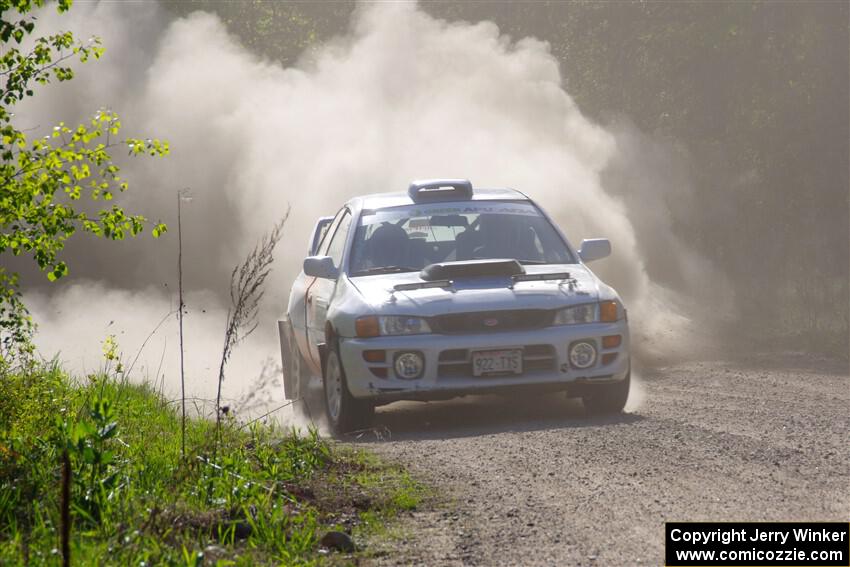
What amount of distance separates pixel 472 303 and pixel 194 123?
1705cm

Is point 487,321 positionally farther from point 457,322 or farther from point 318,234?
point 318,234

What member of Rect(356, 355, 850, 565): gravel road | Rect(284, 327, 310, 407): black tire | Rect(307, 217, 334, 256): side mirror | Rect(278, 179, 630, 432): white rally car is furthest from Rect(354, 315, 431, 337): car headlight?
Rect(307, 217, 334, 256): side mirror

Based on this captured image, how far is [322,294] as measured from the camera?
34.7 ft

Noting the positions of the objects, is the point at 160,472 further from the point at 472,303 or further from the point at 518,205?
the point at 518,205

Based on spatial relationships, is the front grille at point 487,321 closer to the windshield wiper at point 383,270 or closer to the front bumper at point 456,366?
the front bumper at point 456,366

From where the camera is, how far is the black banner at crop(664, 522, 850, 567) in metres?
5.29

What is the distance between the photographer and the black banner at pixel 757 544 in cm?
529

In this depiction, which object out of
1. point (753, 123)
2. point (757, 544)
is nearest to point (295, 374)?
point (757, 544)

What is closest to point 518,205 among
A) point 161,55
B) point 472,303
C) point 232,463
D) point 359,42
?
point 472,303

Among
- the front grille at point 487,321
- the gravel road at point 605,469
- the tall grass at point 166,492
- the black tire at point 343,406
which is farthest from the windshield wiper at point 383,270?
the tall grass at point 166,492

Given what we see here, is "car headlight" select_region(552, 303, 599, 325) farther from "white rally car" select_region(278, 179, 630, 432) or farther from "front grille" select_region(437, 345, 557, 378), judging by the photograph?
"front grille" select_region(437, 345, 557, 378)

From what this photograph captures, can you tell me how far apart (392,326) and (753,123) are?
18043mm

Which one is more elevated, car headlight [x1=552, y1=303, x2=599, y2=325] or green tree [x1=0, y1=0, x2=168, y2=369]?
green tree [x1=0, y1=0, x2=168, y2=369]

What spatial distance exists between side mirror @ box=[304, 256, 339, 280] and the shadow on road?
108 centimetres
